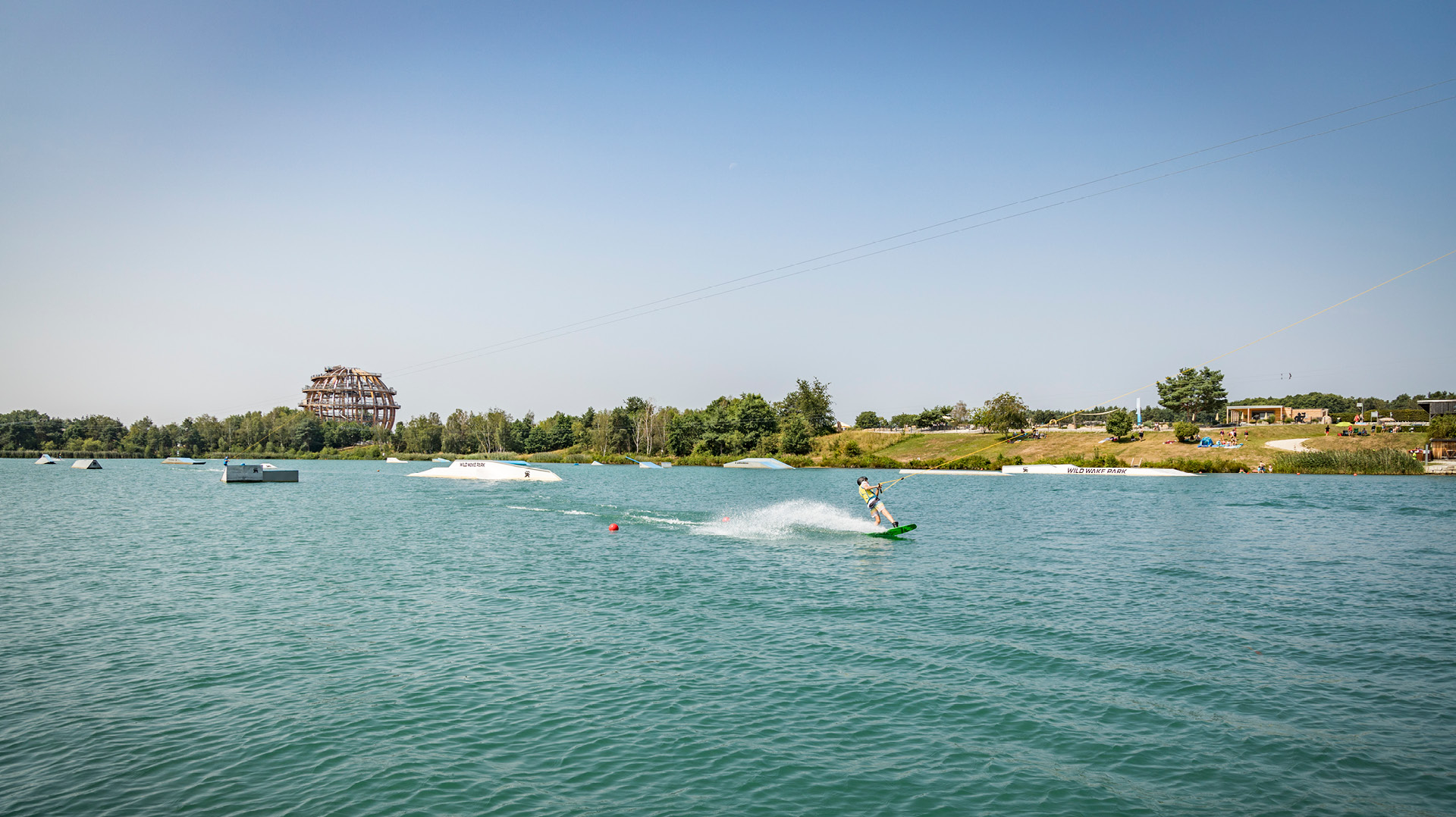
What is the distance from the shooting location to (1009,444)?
11994 centimetres

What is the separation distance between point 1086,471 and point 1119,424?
72.4 ft

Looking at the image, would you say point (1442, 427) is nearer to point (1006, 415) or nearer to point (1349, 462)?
point (1349, 462)

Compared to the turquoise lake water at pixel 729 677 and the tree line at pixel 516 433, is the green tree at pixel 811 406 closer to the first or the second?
the tree line at pixel 516 433

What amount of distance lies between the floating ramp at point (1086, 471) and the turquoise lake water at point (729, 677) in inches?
2440

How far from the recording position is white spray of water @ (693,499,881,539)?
35250 millimetres

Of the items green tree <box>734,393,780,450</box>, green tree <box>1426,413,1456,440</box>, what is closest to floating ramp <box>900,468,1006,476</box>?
green tree <box>734,393,780,450</box>

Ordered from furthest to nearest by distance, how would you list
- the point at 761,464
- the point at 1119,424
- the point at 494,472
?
the point at 761,464
the point at 1119,424
the point at 494,472

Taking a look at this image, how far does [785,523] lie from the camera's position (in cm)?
3953

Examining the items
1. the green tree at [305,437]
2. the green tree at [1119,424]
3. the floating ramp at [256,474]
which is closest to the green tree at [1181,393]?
the green tree at [1119,424]

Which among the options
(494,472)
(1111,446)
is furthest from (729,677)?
(1111,446)

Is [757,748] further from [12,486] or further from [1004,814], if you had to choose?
[12,486]

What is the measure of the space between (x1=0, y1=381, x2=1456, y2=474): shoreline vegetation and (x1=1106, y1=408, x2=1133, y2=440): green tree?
174 mm

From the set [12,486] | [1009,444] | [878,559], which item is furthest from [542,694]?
[1009,444]

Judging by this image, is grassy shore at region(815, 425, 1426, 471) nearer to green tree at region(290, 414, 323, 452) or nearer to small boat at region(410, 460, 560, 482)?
small boat at region(410, 460, 560, 482)
